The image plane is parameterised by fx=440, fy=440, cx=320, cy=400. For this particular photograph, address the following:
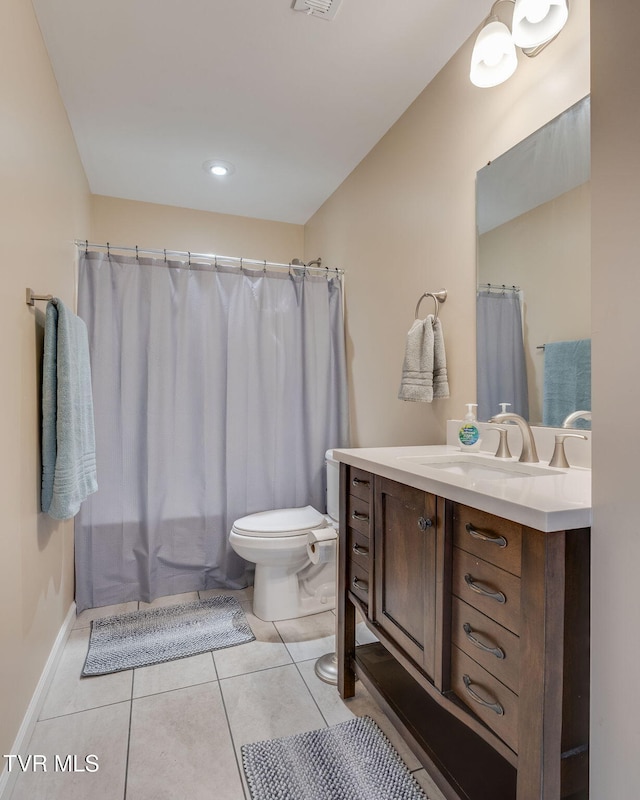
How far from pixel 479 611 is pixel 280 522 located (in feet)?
4.54

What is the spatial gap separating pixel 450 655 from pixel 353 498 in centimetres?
59

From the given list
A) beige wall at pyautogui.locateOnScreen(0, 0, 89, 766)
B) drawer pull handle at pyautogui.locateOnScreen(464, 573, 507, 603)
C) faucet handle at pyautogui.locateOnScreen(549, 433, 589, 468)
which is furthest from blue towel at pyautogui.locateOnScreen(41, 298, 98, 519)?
faucet handle at pyautogui.locateOnScreen(549, 433, 589, 468)

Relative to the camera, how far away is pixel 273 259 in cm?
334

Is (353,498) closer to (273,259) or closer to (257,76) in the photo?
(257,76)

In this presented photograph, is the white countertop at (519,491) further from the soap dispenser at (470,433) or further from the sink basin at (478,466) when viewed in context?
the soap dispenser at (470,433)

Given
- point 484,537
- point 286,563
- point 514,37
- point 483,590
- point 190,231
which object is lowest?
point 286,563

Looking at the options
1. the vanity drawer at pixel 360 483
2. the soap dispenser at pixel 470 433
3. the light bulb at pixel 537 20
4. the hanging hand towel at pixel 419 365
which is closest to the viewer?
the light bulb at pixel 537 20

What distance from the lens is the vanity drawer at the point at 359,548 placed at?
1469 millimetres

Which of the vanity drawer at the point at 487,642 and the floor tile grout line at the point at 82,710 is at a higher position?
the vanity drawer at the point at 487,642

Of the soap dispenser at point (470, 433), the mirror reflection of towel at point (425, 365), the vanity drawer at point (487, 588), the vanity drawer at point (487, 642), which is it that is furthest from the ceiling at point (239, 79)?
the vanity drawer at point (487, 642)

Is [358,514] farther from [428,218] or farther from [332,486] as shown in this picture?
[428,218]

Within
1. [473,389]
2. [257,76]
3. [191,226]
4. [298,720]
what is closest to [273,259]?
[191,226]

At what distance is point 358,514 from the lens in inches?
59.8

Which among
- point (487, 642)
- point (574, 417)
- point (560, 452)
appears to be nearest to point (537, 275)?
point (574, 417)
